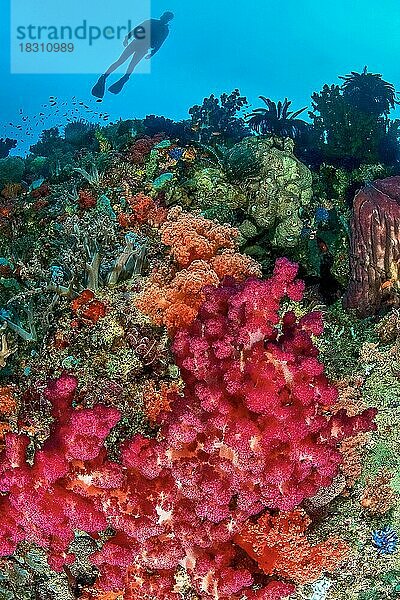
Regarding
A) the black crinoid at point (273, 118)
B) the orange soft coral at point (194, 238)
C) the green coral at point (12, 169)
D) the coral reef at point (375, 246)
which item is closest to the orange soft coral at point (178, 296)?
the orange soft coral at point (194, 238)

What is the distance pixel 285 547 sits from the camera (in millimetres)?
2818

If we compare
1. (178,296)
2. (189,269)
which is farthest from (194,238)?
(178,296)

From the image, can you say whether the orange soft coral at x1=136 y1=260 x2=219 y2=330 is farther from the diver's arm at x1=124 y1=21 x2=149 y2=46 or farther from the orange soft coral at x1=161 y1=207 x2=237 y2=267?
the diver's arm at x1=124 y1=21 x2=149 y2=46

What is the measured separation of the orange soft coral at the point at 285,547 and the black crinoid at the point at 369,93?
689 centimetres

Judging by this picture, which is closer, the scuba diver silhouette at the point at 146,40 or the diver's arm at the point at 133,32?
the diver's arm at the point at 133,32

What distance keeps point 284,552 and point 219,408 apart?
3.05ft

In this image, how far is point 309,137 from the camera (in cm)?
789

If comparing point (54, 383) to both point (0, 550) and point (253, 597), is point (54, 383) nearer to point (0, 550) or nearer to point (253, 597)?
point (0, 550)

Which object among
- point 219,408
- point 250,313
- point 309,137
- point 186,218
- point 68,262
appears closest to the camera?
point 219,408

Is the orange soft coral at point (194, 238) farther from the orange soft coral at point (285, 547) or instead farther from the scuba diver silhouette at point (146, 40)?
the scuba diver silhouette at point (146, 40)

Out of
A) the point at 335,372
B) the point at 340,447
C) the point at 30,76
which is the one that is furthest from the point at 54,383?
A: the point at 30,76

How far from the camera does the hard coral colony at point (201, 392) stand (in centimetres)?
265

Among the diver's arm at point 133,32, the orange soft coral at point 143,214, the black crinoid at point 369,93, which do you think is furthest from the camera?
the diver's arm at point 133,32

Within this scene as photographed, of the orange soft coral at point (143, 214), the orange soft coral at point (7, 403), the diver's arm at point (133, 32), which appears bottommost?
the orange soft coral at point (7, 403)
